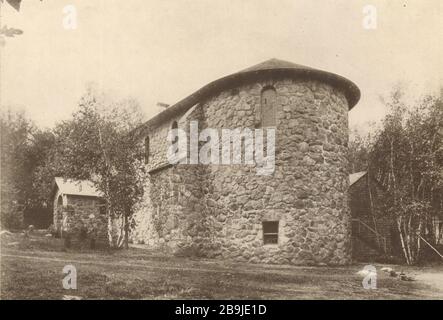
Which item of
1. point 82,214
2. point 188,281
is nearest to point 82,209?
point 82,214

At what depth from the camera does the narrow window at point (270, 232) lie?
47.3ft

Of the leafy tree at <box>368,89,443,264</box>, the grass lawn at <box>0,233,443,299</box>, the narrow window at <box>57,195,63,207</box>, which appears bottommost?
the grass lawn at <box>0,233,443,299</box>

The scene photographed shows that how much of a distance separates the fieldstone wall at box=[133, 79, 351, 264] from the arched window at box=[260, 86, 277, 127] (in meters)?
0.17

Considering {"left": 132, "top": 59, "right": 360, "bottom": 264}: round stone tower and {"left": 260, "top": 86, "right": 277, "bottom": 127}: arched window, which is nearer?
{"left": 132, "top": 59, "right": 360, "bottom": 264}: round stone tower

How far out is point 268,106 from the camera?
14898 mm

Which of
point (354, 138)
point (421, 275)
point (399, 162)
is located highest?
point (354, 138)

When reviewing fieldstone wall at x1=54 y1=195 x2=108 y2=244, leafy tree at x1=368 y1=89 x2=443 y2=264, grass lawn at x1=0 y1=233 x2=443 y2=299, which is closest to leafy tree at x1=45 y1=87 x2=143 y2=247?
grass lawn at x1=0 y1=233 x2=443 y2=299

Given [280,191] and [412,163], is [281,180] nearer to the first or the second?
[280,191]

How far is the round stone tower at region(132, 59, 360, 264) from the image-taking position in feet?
47.0

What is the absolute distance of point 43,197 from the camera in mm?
27094

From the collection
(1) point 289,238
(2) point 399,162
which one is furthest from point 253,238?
(2) point 399,162

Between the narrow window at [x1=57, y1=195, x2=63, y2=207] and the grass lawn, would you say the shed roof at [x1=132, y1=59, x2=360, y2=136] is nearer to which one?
the grass lawn
